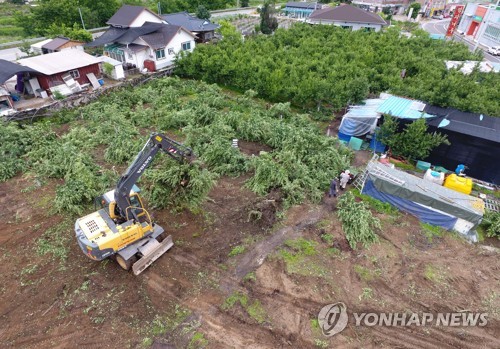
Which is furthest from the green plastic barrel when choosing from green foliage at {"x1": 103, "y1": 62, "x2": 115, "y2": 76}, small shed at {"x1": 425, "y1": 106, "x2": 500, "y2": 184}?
green foliage at {"x1": 103, "y1": 62, "x2": 115, "y2": 76}

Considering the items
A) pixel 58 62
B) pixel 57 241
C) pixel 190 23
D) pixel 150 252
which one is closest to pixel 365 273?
pixel 150 252

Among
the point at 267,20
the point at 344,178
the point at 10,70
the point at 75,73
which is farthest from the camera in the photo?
the point at 267,20

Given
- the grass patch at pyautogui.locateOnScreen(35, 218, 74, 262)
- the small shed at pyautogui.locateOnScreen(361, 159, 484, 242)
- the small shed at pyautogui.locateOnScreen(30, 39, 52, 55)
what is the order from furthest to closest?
the small shed at pyautogui.locateOnScreen(30, 39, 52, 55), the small shed at pyautogui.locateOnScreen(361, 159, 484, 242), the grass patch at pyautogui.locateOnScreen(35, 218, 74, 262)

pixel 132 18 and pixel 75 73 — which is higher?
pixel 132 18

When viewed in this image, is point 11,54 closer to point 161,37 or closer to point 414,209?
point 161,37

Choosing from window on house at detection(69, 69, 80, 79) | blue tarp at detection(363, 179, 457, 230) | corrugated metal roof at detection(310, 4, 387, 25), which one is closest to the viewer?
blue tarp at detection(363, 179, 457, 230)

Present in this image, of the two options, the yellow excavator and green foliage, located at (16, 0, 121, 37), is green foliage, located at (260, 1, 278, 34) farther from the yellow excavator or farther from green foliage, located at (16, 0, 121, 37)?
the yellow excavator

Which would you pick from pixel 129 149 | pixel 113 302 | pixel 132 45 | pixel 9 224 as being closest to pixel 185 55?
pixel 132 45
